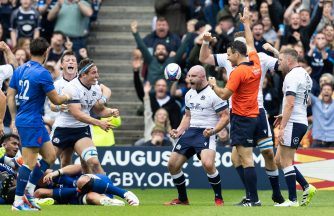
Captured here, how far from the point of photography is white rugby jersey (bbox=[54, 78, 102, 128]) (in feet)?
58.9

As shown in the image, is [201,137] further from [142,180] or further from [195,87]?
[142,180]

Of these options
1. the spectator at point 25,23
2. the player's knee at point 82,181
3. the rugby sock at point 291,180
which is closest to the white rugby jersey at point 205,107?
the rugby sock at point 291,180

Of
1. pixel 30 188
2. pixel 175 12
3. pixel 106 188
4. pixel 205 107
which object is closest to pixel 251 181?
pixel 205 107

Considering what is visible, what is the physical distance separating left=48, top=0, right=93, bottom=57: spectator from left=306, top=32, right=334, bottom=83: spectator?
17.3ft

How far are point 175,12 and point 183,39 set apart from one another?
Result: 137 centimetres

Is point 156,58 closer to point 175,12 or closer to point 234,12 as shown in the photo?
point 175,12

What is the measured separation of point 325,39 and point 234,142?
788 centimetres

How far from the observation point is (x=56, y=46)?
25.3 meters

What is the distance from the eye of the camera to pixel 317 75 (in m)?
24.7

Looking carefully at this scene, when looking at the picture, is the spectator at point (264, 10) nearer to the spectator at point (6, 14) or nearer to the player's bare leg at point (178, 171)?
the spectator at point (6, 14)

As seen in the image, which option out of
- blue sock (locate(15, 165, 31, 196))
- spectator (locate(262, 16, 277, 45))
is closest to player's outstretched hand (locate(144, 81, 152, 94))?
spectator (locate(262, 16, 277, 45))

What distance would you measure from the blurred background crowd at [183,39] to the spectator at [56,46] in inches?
0.6

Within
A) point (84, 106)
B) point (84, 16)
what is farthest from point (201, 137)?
point (84, 16)

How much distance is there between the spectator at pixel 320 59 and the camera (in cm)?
2461
